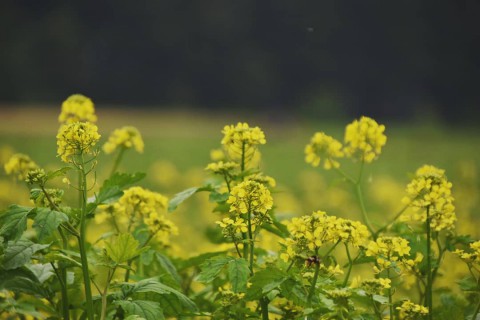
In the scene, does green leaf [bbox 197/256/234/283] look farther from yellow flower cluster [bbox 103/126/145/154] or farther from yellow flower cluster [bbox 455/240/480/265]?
yellow flower cluster [bbox 103/126/145/154]

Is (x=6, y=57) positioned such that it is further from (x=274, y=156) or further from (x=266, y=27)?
(x=274, y=156)

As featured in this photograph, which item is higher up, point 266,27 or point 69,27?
point 266,27

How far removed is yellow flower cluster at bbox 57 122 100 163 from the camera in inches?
90.3

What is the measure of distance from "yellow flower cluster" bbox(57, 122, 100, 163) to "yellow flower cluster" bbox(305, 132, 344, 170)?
122 cm

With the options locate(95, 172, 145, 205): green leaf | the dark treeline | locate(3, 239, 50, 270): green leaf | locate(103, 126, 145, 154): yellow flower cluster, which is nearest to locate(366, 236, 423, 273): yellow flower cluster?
locate(95, 172, 145, 205): green leaf

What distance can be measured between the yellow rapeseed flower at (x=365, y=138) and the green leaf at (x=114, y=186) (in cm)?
109

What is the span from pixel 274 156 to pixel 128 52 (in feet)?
107

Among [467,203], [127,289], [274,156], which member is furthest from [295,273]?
[274,156]

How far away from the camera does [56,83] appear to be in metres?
49.5

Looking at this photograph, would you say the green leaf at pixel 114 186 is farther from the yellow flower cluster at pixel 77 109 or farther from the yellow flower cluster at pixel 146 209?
the yellow flower cluster at pixel 77 109

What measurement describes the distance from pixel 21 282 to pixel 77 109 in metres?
0.98

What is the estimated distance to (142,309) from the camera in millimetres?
2205

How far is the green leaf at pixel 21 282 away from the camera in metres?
2.22

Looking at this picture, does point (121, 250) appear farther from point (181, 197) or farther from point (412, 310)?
point (412, 310)
